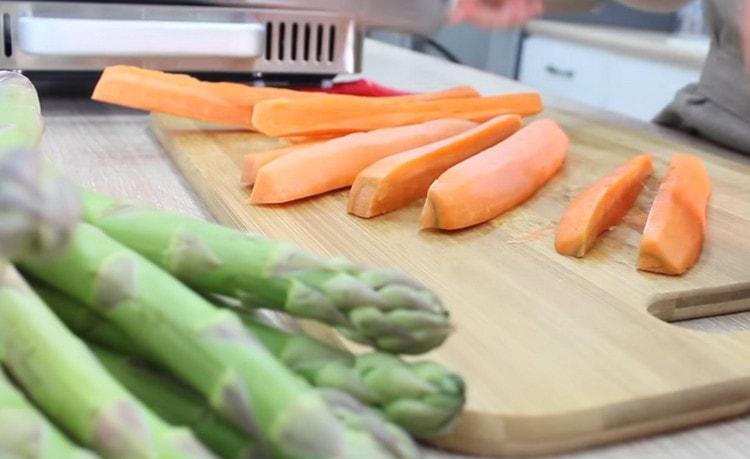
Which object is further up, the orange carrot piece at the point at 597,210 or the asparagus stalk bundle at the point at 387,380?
the asparagus stalk bundle at the point at 387,380

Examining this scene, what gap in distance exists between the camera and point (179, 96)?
1.05 metres

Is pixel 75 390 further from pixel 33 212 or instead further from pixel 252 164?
pixel 252 164

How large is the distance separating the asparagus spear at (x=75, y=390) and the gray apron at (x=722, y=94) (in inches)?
43.8

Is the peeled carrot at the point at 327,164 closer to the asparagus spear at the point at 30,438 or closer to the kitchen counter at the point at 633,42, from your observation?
the asparagus spear at the point at 30,438

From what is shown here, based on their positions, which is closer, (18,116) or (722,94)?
(18,116)

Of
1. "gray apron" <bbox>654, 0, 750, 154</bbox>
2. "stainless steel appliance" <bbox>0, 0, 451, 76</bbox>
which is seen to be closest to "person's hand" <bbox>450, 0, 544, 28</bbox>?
"stainless steel appliance" <bbox>0, 0, 451, 76</bbox>

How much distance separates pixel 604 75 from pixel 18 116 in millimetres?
2137

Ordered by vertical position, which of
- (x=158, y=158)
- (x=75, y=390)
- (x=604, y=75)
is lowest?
(x=604, y=75)

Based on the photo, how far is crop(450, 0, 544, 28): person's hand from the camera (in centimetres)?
136

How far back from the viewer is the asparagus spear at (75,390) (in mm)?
343

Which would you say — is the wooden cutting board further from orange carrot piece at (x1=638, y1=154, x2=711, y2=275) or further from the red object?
the red object

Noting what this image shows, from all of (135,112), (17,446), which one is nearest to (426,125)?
(135,112)

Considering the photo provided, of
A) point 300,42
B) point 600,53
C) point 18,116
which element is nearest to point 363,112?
point 300,42

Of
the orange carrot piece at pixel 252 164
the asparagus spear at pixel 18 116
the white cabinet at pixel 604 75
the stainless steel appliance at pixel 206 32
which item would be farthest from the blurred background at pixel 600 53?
the asparagus spear at pixel 18 116
